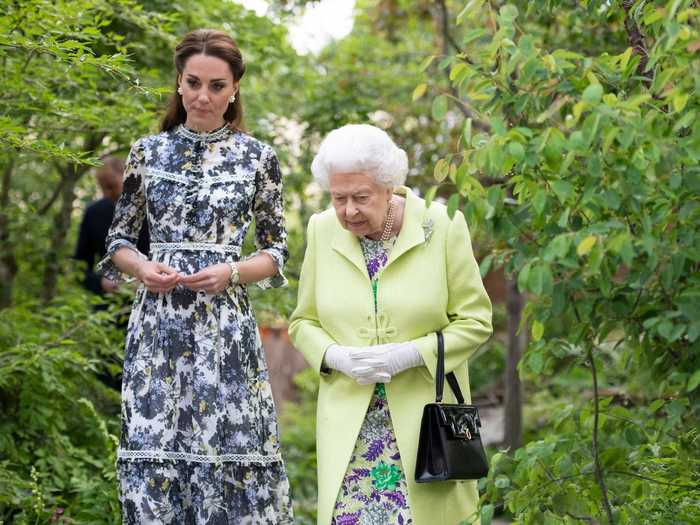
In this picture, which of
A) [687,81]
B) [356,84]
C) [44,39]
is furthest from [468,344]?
[356,84]

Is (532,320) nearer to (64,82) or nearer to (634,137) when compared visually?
(634,137)

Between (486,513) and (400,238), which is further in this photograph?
(400,238)

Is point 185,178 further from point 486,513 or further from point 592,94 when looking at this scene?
point 592,94

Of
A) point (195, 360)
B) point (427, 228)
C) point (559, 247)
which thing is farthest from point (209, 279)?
point (559, 247)

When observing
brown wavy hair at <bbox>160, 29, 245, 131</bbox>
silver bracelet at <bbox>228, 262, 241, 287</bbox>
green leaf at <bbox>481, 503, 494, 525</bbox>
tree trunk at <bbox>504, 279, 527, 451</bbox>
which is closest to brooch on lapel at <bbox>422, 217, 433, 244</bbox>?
silver bracelet at <bbox>228, 262, 241, 287</bbox>

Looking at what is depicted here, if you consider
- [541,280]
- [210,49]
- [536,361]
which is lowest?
[536,361]

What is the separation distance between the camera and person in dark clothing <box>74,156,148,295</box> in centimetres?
789

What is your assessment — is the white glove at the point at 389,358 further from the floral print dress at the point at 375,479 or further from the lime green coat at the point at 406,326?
the floral print dress at the point at 375,479

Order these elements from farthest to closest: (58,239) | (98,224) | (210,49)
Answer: (58,239) → (98,224) → (210,49)

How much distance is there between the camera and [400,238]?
14.6 feet

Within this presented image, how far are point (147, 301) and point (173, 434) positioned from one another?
19.7 inches

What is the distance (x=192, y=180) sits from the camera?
14.6ft

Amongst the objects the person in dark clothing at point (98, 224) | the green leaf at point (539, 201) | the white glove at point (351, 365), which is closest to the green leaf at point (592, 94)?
the green leaf at point (539, 201)

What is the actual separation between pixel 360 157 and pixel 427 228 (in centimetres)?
44
